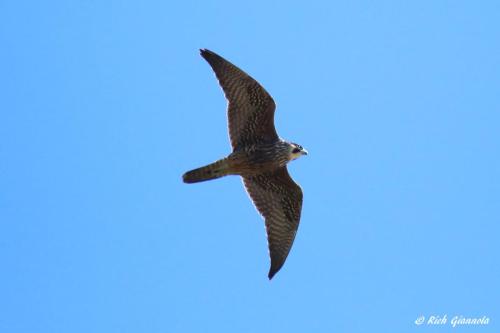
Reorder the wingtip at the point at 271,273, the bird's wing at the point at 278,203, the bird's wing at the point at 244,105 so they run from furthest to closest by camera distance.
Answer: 1. the bird's wing at the point at 278,203
2. the wingtip at the point at 271,273
3. the bird's wing at the point at 244,105

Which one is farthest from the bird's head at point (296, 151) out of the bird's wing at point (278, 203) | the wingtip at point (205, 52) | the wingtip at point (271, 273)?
the wingtip at point (205, 52)

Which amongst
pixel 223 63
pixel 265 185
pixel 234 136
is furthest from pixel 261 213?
pixel 223 63

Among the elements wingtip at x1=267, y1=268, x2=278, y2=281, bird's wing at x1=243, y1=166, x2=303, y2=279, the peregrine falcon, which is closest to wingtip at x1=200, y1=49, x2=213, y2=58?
the peregrine falcon

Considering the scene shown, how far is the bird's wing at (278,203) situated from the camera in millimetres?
15727

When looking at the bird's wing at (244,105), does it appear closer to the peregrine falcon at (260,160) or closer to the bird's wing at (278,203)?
the peregrine falcon at (260,160)

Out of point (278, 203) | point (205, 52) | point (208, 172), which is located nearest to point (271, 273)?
point (278, 203)

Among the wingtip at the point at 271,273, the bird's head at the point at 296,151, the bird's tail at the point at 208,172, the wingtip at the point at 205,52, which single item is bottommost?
the wingtip at the point at 271,273

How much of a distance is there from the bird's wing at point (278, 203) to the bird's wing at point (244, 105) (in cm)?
82

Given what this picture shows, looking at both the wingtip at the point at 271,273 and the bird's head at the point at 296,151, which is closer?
the bird's head at the point at 296,151

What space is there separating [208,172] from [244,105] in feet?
4.37

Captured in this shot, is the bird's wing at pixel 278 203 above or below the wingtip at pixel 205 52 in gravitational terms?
below

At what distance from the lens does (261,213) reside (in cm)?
1587

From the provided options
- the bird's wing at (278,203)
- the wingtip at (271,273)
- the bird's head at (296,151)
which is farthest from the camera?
the bird's wing at (278,203)

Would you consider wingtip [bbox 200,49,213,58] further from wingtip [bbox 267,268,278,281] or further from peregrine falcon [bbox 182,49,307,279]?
wingtip [bbox 267,268,278,281]
